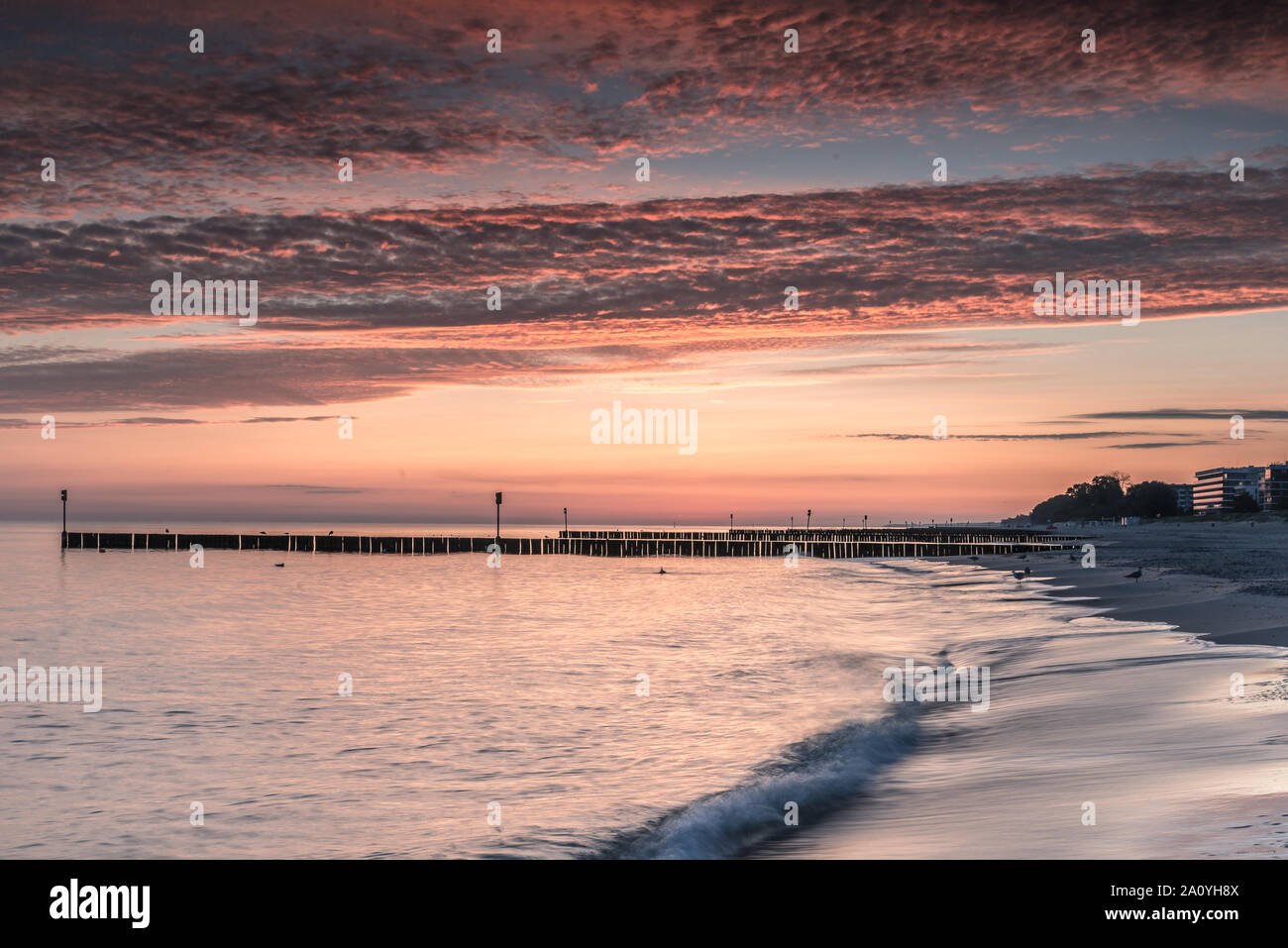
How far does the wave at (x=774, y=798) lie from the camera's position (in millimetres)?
9203

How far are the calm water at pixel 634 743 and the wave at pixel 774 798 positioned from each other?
0.14 ft

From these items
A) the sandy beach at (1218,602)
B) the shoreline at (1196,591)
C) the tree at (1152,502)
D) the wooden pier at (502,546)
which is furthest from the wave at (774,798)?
the tree at (1152,502)

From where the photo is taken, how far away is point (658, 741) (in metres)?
13.9

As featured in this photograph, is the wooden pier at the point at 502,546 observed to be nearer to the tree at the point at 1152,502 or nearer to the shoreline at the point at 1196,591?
the shoreline at the point at 1196,591

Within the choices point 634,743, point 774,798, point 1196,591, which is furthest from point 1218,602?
point 774,798

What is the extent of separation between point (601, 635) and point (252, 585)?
31497 millimetres

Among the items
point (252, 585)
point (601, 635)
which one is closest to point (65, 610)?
point (252, 585)

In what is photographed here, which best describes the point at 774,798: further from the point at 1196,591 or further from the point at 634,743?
the point at 1196,591

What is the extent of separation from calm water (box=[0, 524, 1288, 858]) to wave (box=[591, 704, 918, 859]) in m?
0.04

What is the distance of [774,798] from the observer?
35.0 ft

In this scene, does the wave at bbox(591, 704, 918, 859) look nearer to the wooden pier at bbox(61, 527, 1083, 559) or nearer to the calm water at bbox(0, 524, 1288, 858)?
the calm water at bbox(0, 524, 1288, 858)

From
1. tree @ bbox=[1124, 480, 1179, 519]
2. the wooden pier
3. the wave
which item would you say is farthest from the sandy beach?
tree @ bbox=[1124, 480, 1179, 519]
